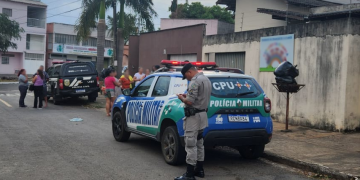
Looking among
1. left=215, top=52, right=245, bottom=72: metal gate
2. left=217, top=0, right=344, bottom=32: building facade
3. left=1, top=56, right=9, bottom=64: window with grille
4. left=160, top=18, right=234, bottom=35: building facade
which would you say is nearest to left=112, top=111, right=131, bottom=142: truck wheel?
left=215, top=52, right=245, bottom=72: metal gate

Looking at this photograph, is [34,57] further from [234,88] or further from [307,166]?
[307,166]

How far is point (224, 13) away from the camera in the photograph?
53.2 meters

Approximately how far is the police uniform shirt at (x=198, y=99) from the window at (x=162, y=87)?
5.13 feet

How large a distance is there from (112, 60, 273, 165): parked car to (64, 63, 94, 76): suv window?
33.0ft

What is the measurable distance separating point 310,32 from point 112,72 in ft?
22.0

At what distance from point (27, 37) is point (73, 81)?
120 feet

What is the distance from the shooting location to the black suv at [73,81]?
1706 centimetres

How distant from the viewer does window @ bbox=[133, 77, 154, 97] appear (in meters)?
8.34

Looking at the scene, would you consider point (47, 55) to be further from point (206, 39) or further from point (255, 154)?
point (255, 154)

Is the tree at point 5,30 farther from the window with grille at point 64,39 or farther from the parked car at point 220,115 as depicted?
the parked car at point 220,115

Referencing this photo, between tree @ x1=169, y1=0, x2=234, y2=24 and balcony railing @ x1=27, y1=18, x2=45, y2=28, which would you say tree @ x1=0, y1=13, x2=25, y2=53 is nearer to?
balcony railing @ x1=27, y1=18, x2=45, y2=28

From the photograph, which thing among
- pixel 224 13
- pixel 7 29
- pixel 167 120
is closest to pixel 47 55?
pixel 7 29

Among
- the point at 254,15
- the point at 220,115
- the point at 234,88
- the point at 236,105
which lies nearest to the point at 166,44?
the point at 254,15

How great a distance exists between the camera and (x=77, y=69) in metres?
17.5
